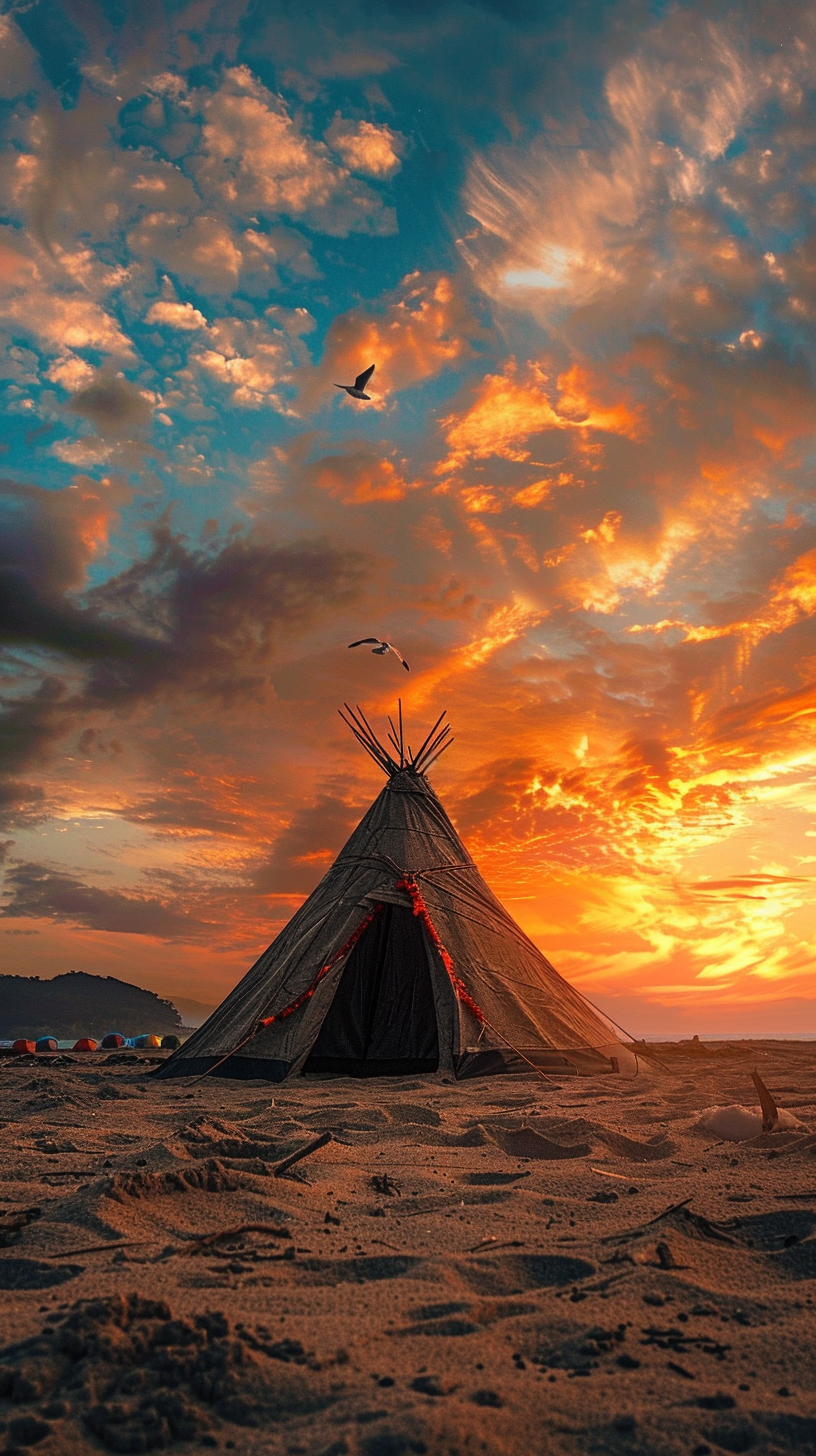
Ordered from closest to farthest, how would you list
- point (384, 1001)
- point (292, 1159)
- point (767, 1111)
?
point (292, 1159) → point (767, 1111) → point (384, 1001)

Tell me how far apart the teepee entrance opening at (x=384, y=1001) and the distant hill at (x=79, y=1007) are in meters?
14.6

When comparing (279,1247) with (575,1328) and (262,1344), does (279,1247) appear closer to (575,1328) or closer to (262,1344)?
(262,1344)

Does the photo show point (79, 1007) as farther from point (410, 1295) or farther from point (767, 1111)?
point (410, 1295)

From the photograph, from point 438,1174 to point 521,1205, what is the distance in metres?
0.59

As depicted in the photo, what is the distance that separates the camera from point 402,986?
8.95 metres

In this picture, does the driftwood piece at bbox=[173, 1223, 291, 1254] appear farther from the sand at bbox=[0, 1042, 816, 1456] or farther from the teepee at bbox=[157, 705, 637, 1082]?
the teepee at bbox=[157, 705, 637, 1082]

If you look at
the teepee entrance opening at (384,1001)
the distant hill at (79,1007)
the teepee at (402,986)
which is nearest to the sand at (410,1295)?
the teepee at (402,986)

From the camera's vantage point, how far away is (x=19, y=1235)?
99.7 inches

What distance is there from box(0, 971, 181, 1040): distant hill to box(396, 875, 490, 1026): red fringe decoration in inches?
627

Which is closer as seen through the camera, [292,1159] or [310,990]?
[292,1159]

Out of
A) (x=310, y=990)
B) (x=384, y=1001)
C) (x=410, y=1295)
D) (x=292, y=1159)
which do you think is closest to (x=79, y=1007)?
(x=384, y=1001)

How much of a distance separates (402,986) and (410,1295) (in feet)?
22.8

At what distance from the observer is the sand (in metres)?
1.54

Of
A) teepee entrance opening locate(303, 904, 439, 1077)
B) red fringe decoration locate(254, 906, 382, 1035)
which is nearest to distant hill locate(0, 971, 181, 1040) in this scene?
teepee entrance opening locate(303, 904, 439, 1077)
